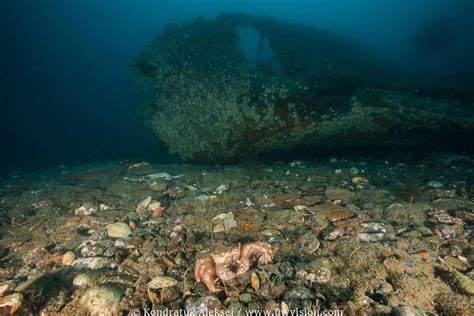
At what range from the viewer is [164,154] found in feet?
43.3

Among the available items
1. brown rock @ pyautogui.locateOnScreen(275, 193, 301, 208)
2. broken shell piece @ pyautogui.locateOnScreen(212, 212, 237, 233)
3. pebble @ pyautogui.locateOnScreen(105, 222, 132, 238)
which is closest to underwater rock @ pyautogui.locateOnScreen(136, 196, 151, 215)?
pebble @ pyautogui.locateOnScreen(105, 222, 132, 238)

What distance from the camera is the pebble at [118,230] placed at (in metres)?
3.79

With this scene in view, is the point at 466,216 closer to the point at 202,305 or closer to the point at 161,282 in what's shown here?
the point at 202,305

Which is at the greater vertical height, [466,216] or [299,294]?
[466,216]

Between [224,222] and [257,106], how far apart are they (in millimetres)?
2998

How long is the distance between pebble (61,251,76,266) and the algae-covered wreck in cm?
378

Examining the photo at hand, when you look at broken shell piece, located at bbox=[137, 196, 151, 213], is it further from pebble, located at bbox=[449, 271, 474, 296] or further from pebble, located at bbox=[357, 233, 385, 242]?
pebble, located at bbox=[449, 271, 474, 296]

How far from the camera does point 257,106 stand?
20.3 feet

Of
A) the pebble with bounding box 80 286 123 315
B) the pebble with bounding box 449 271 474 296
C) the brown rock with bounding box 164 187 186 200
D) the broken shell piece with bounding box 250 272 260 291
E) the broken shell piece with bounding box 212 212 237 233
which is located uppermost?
the pebble with bounding box 449 271 474 296

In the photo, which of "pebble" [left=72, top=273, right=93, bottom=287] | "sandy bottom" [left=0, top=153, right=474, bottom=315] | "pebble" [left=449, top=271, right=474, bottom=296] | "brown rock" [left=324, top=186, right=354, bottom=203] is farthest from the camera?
"brown rock" [left=324, top=186, right=354, bottom=203]

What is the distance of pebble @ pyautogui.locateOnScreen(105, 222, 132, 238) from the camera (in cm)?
379

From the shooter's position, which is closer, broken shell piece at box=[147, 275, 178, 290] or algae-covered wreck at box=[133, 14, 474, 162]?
broken shell piece at box=[147, 275, 178, 290]

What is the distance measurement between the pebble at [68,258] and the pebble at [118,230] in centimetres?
53

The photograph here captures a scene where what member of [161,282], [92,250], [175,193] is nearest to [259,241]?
[161,282]
